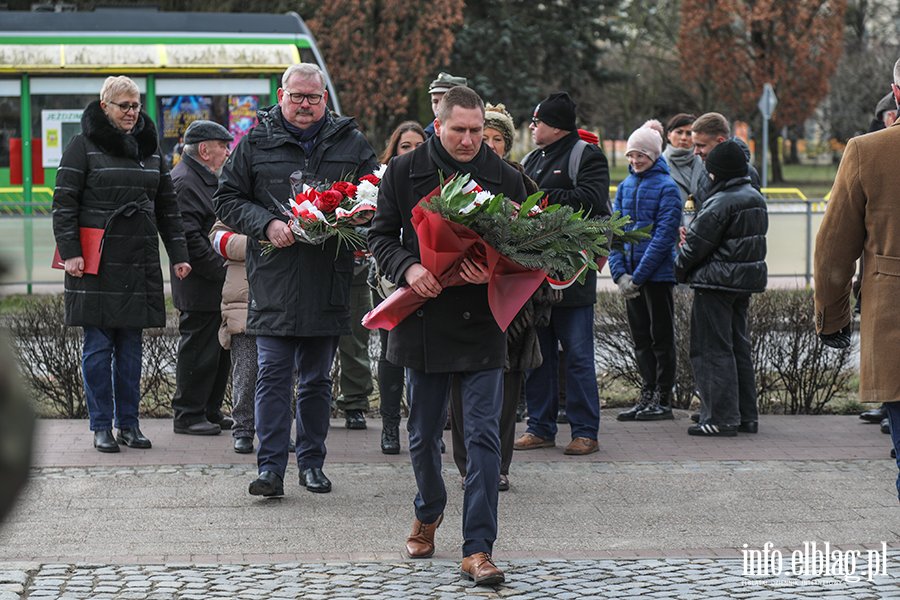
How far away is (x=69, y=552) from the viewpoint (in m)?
4.70

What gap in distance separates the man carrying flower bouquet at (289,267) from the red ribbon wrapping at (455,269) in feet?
3.53

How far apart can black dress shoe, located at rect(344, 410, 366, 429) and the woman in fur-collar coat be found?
1.44 metres

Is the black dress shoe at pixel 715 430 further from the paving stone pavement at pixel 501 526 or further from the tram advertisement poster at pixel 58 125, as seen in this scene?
the tram advertisement poster at pixel 58 125

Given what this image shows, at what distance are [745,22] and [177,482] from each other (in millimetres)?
32506

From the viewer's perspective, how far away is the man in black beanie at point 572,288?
6.45 m

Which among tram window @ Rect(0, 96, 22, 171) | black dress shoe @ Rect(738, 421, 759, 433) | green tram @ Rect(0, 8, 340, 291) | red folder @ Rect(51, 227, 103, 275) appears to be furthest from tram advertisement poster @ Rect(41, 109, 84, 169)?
black dress shoe @ Rect(738, 421, 759, 433)

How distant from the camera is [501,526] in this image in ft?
17.0

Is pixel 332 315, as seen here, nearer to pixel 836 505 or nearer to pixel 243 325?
pixel 243 325

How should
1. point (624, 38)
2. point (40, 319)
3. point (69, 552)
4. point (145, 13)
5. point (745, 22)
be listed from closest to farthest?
point (69, 552) < point (40, 319) < point (145, 13) < point (624, 38) < point (745, 22)

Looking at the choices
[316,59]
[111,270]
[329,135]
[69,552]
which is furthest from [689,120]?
[316,59]

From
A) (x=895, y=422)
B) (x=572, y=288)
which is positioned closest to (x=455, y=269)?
(x=895, y=422)

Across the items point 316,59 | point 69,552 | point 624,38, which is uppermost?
point 624,38

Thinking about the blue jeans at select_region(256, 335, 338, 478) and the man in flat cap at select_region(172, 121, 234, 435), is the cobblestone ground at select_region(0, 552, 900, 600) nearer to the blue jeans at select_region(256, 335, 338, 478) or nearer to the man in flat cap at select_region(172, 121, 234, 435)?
the blue jeans at select_region(256, 335, 338, 478)

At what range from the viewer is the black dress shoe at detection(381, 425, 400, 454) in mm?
6668
